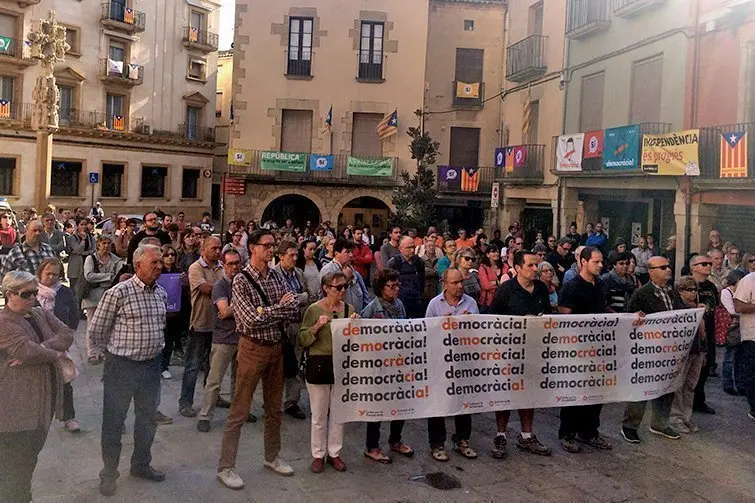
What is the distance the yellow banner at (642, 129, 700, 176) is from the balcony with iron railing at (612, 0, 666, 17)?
3533 mm

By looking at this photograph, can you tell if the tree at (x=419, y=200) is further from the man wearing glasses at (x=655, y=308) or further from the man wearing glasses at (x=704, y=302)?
the man wearing glasses at (x=655, y=308)

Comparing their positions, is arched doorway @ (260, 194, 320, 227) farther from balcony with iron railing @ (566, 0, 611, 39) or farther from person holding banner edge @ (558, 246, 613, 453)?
person holding banner edge @ (558, 246, 613, 453)

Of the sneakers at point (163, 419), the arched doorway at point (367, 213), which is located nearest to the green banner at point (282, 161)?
the arched doorway at point (367, 213)

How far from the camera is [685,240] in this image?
1719cm

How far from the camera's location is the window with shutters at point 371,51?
2916cm

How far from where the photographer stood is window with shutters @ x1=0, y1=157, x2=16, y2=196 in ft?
105

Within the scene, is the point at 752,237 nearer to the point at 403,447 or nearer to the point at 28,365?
the point at 403,447

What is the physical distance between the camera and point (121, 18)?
3647cm

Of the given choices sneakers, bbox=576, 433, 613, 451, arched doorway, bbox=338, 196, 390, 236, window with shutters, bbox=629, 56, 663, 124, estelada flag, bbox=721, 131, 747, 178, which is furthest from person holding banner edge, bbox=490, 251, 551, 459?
arched doorway, bbox=338, 196, 390, 236

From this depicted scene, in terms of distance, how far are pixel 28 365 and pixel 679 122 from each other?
16753 millimetres

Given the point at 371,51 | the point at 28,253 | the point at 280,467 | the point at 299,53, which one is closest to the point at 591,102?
the point at 371,51

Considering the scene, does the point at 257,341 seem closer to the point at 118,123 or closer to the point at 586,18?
the point at 586,18

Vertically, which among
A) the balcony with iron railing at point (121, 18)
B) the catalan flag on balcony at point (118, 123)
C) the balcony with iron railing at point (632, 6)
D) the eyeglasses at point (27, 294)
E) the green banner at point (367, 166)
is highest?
the balcony with iron railing at point (121, 18)

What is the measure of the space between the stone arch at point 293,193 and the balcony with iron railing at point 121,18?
14278mm
